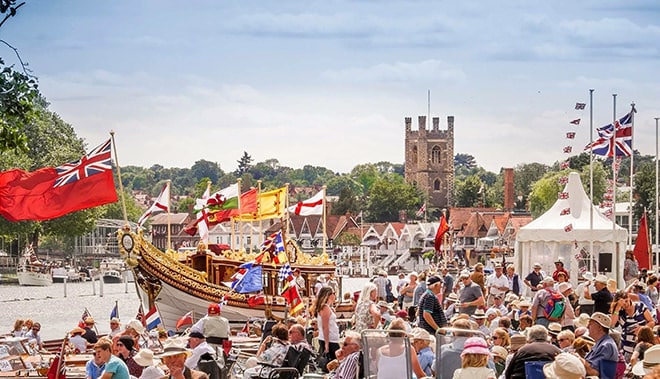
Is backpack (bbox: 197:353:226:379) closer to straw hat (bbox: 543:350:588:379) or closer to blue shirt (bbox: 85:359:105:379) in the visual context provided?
blue shirt (bbox: 85:359:105:379)

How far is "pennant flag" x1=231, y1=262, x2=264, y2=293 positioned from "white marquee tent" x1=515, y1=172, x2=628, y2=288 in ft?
34.9

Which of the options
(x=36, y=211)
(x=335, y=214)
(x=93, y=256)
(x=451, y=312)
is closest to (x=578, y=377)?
(x=451, y=312)

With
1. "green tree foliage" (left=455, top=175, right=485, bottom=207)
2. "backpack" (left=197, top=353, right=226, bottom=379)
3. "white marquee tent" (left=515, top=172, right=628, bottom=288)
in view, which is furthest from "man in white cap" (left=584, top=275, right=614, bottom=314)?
"green tree foliage" (left=455, top=175, right=485, bottom=207)

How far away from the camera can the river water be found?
59.5 meters

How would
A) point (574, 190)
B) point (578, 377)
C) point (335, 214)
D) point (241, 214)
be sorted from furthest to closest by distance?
1. point (335, 214)
2. point (241, 214)
3. point (574, 190)
4. point (578, 377)

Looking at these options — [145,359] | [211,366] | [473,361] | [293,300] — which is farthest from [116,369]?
[293,300]

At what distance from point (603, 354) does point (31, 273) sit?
104266 millimetres

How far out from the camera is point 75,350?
20047mm

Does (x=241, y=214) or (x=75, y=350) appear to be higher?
(x=241, y=214)

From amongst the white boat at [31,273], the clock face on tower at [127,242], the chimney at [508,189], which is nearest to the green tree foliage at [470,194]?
the chimney at [508,189]

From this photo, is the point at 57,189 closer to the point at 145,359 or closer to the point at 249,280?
the point at 249,280

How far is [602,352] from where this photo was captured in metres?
13.0

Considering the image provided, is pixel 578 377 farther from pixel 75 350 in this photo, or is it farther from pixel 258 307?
pixel 258 307

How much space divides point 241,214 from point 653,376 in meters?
32.7
